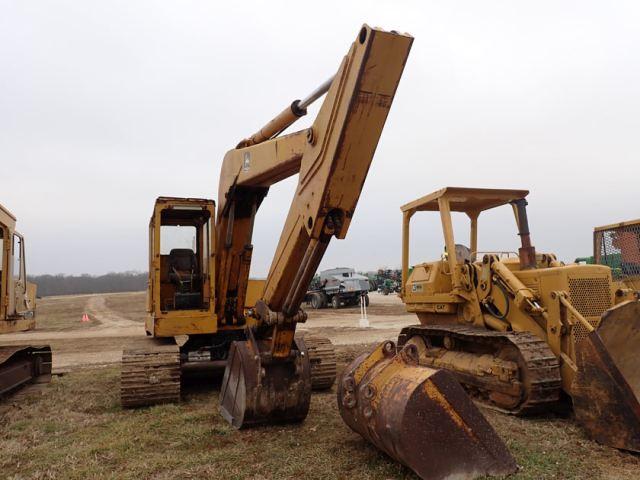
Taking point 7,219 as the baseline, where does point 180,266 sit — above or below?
below

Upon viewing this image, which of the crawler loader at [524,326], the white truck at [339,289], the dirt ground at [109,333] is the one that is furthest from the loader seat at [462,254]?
the white truck at [339,289]

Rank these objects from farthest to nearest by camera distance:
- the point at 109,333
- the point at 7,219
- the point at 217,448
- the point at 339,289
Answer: the point at 339,289 → the point at 109,333 → the point at 7,219 → the point at 217,448

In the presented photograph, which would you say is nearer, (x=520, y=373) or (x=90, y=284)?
(x=520, y=373)

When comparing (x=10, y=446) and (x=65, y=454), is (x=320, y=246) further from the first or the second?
(x=10, y=446)

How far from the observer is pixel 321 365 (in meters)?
7.56

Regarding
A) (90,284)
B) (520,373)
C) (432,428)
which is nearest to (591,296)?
(520,373)

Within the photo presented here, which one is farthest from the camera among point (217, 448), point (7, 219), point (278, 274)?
point (7, 219)

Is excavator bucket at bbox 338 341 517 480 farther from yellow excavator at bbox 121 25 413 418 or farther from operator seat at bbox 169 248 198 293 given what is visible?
operator seat at bbox 169 248 198 293

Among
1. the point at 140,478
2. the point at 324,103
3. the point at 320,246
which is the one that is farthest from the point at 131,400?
the point at 324,103

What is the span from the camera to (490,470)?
12.7 ft

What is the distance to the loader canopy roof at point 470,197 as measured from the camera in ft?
24.3

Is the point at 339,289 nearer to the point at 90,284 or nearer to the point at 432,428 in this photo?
the point at 432,428

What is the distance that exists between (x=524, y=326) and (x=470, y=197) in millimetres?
2095

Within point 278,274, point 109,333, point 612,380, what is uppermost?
point 278,274
